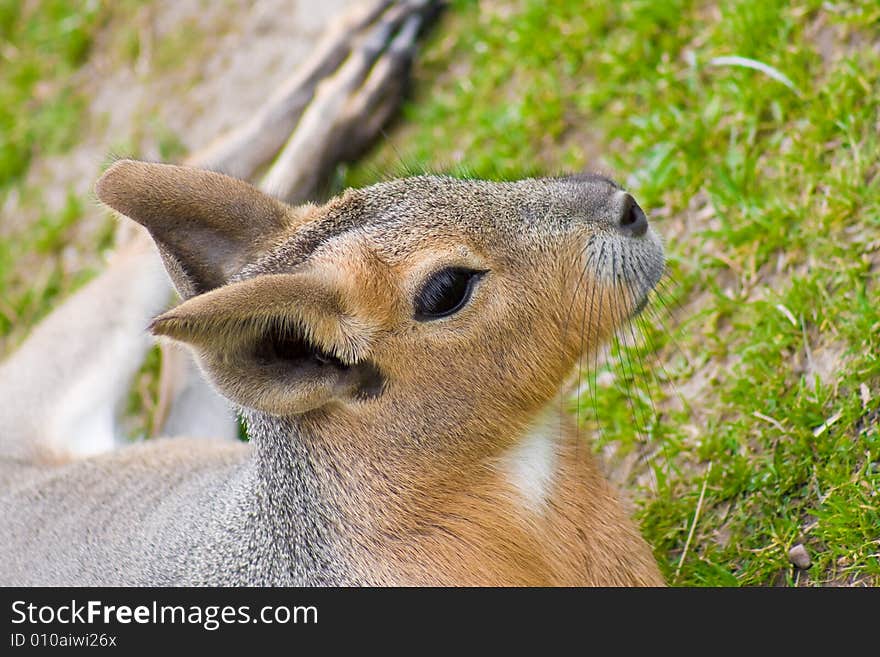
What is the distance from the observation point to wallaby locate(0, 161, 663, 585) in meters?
3.03

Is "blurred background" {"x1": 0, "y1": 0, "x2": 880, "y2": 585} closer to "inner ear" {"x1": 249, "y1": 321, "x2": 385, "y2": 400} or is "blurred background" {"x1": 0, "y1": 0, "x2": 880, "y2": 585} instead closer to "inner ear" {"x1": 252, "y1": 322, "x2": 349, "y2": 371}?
"inner ear" {"x1": 249, "y1": 321, "x2": 385, "y2": 400}

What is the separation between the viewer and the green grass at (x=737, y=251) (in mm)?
3457

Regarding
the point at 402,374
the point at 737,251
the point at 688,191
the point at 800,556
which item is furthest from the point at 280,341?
the point at 688,191

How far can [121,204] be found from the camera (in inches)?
123

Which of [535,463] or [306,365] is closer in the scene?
[306,365]

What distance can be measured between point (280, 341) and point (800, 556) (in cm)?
163

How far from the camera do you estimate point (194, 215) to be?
129 inches

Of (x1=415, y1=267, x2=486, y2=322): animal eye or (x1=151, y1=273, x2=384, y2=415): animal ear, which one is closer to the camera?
(x1=151, y1=273, x2=384, y2=415): animal ear

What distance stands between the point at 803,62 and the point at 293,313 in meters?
2.56

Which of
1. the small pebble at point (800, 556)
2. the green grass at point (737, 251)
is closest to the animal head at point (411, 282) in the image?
the green grass at point (737, 251)

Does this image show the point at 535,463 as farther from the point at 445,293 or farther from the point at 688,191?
the point at 688,191

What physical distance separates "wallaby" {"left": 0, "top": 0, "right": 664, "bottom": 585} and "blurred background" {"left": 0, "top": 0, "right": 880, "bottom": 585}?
442 mm

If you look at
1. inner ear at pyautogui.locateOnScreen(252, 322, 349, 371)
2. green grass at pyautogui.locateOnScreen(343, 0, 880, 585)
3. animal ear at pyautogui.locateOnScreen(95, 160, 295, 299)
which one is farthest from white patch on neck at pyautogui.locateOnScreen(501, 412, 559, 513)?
animal ear at pyautogui.locateOnScreen(95, 160, 295, 299)
